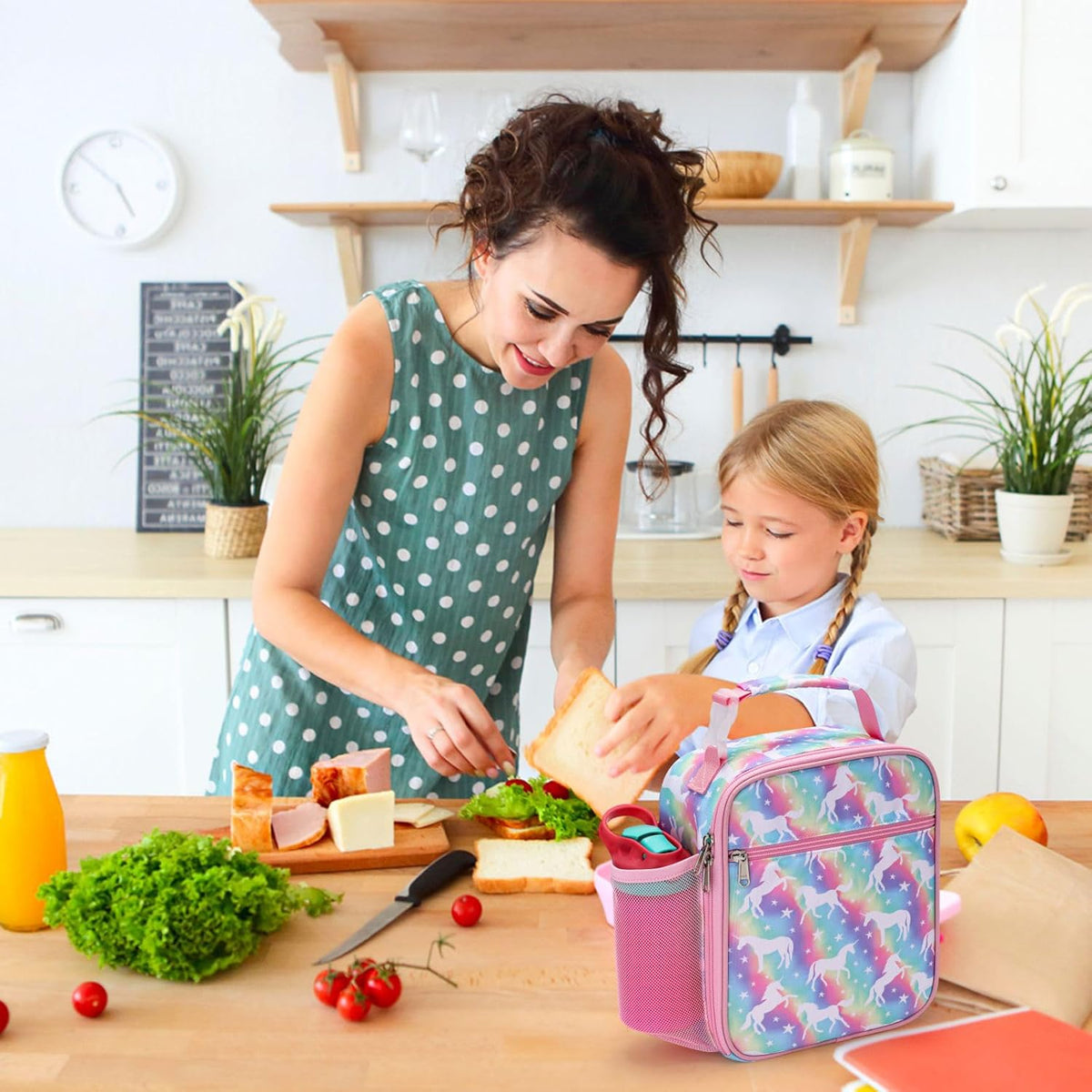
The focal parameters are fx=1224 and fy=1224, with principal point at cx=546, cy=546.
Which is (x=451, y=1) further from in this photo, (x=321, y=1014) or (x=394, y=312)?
(x=321, y=1014)

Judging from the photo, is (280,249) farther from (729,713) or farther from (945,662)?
(729,713)

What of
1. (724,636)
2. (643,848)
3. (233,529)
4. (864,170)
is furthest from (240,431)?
(643,848)

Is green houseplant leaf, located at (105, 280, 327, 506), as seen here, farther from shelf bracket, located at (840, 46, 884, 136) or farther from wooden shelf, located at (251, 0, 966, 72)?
shelf bracket, located at (840, 46, 884, 136)

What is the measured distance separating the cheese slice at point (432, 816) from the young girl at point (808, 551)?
318 millimetres

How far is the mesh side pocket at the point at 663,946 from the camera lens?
87 centimetres

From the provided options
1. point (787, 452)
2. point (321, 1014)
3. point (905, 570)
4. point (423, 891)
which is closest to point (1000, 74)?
point (905, 570)

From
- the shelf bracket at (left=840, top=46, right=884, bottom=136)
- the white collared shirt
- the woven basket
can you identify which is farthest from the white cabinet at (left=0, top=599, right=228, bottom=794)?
the shelf bracket at (left=840, top=46, right=884, bottom=136)

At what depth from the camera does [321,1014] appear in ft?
3.04

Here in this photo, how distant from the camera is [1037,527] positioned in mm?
2484

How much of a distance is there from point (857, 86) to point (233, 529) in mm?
1692

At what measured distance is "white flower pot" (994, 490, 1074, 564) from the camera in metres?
2.48

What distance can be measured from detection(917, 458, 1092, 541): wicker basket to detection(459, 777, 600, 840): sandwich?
1.71 m

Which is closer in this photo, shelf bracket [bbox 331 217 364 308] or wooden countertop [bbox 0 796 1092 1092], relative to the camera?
wooden countertop [bbox 0 796 1092 1092]

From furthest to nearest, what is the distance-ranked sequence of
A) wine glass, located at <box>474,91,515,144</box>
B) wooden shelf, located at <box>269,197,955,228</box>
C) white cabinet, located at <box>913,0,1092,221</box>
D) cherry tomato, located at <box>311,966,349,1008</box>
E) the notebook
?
1. wooden shelf, located at <box>269,197,955,228</box>
2. white cabinet, located at <box>913,0,1092,221</box>
3. wine glass, located at <box>474,91,515,144</box>
4. cherry tomato, located at <box>311,966,349,1008</box>
5. the notebook
